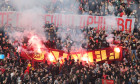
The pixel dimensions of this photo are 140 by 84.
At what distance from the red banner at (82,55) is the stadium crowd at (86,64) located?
263 millimetres

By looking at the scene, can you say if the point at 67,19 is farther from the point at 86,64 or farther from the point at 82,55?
the point at 86,64

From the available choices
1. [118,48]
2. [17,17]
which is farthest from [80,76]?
[17,17]

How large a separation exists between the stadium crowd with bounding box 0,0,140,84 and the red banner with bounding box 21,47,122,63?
26 cm

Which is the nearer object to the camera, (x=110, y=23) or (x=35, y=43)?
(x=35, y=43)

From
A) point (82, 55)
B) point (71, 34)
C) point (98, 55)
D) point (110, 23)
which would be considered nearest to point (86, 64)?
point (82, 55)

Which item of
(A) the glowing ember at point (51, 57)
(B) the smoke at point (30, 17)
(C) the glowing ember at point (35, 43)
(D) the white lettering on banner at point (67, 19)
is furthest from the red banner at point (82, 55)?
(D) the white lettering on banner at point (67, 19)

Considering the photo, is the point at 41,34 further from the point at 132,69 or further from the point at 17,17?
the point at 132,69

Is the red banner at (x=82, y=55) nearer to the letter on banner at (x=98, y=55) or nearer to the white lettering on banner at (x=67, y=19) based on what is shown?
the letter on banner at (x=98, y=55)

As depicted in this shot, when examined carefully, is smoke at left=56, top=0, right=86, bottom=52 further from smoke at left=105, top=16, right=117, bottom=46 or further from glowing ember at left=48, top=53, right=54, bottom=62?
smoke at left=105, top=16, right=117, bottom=46

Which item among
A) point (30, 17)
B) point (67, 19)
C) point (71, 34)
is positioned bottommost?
point (71, 34)

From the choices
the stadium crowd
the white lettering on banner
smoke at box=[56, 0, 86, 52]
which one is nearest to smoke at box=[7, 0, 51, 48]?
the white lettering on banner

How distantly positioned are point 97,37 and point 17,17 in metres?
4.52

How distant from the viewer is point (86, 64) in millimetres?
10547

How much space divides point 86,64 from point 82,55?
2.88ft
